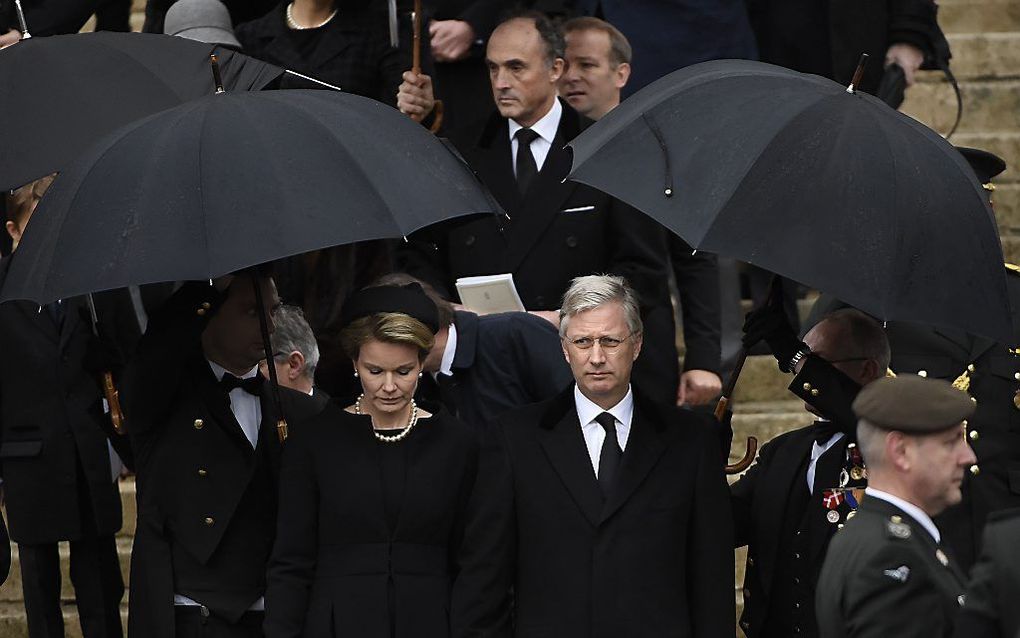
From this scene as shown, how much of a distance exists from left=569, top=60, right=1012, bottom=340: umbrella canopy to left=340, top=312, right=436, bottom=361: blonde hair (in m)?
0.73

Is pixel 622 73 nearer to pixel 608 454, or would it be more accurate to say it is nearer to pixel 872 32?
pixel 872 32

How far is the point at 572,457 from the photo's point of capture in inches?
236

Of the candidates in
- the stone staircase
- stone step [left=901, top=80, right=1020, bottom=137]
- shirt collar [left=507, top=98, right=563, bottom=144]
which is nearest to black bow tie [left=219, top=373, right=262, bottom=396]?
shirt collar [left=507, top=98, right=563, bottom=144]

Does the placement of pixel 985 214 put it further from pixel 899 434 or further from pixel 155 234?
pixel 155 234

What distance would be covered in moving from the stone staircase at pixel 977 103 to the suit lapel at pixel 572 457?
132 inches

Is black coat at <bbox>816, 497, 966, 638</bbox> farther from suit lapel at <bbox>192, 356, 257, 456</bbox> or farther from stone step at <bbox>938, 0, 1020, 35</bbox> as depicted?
stone step at <bbox>938, 0, 1020, 35</bbox>

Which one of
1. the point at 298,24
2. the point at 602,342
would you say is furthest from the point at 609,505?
the point at 298,24

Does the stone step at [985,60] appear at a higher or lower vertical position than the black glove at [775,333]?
higher

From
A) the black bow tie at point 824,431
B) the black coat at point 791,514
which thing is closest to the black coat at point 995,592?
the black coat at point 791,514

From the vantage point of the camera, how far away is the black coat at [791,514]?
5.96 m

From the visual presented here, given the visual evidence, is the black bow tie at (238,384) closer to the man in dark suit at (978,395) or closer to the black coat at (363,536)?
the black coat at (363,536)

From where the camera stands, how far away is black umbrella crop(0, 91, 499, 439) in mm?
5492

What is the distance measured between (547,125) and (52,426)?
2.13 meters

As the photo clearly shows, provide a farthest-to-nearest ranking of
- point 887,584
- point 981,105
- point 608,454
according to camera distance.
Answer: point 981,105, point 608,454, point 887,584
